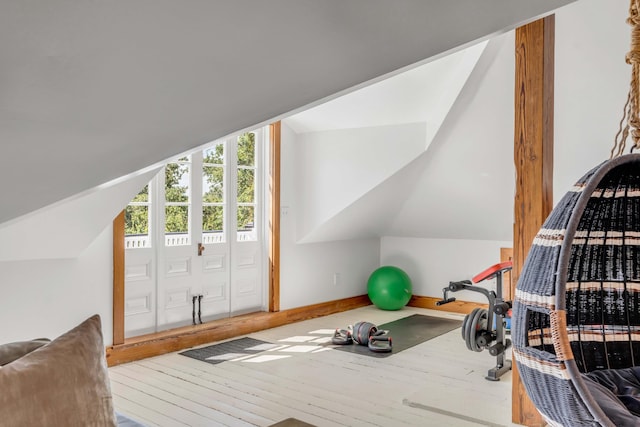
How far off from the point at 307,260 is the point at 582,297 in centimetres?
396

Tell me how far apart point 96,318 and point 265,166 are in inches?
162

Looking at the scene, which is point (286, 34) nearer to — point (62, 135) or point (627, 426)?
point (62, 135)

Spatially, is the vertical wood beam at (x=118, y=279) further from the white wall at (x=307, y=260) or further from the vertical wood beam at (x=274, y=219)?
the white wall at (x=307, y=260)

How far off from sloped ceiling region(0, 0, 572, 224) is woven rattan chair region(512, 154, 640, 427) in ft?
2.99

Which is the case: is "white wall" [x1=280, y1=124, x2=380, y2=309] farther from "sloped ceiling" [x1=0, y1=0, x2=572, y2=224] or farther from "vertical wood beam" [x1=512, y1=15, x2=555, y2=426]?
"sloped ceiling" [x1=0, y1=0, x2=572, y2=224]

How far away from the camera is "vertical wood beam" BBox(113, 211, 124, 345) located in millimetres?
4324

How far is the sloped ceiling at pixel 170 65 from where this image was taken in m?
0.88

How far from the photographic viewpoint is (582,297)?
2406 mm

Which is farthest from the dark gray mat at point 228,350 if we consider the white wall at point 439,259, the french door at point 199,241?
the white wall at point 439,259

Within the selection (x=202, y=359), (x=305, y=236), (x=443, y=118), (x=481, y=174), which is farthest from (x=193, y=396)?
(x=481, y=174)

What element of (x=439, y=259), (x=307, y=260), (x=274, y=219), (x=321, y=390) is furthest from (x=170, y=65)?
(x=439, y=259)

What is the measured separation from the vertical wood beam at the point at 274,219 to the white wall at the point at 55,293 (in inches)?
70.9

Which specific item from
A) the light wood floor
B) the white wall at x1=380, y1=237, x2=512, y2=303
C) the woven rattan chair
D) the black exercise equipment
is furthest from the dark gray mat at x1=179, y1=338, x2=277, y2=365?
the woven rattan chair

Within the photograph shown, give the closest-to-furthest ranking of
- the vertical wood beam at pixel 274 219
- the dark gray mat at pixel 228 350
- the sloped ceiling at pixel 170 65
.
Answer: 1. the sloped ceiling at pixel 170 65
2. the dark gray mat at pixel 228 350
3. the vertical wood beam at pixel 274 219
